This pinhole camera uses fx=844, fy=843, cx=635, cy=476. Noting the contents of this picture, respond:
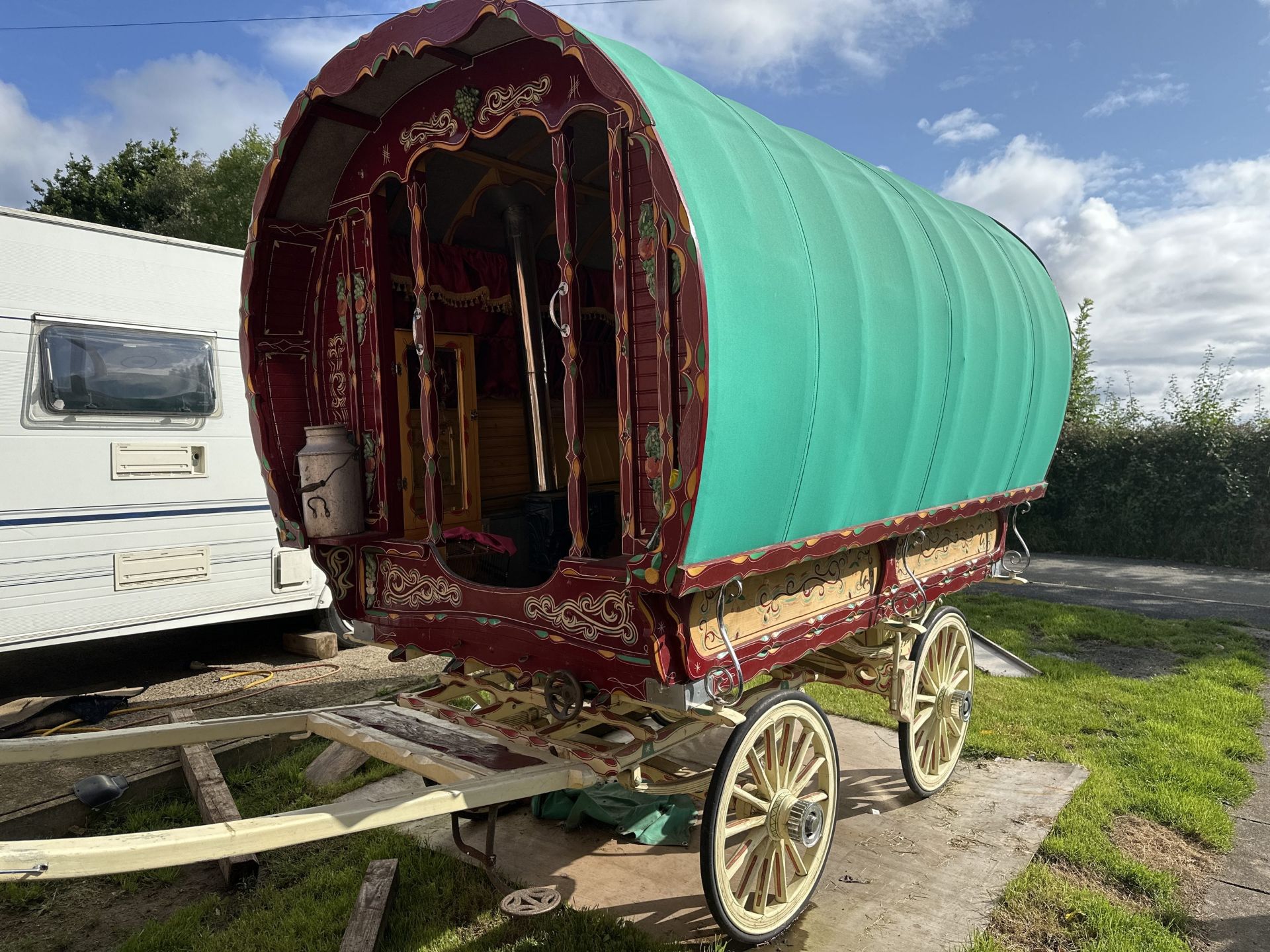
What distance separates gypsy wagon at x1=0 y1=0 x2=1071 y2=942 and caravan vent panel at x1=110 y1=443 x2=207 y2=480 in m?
2.65

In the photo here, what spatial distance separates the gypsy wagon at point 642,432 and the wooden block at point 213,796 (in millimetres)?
854

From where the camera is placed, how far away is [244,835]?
7.04ft

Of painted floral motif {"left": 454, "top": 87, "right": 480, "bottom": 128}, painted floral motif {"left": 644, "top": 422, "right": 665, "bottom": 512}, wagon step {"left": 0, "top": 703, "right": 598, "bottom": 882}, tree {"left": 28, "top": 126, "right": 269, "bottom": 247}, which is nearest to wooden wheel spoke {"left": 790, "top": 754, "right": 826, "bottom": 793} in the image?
wagon step {"left": 0, "top": 703, "right": 598, "bottom": 882}

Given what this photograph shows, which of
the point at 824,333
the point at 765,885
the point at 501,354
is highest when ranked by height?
the point at 501,354

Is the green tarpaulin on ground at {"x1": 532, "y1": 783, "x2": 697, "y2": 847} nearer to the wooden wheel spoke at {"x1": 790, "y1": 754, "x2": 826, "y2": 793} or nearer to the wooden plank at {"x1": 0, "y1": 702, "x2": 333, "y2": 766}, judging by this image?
the wooden wheel spoke at {"x1": 790, "y1": 754, "x2": 826, "y2": 793}

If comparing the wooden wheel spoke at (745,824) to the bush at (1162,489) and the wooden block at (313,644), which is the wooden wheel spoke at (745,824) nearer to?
the wooden block at (313,644)

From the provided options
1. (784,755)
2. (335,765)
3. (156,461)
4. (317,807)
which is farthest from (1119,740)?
(156,461)

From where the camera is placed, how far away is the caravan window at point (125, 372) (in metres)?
5.92

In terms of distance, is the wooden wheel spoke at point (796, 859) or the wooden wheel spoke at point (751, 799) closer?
the wooden wheel spoke at point (751, 799)

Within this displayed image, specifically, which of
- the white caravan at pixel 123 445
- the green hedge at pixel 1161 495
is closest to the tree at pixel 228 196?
the white caravan at pixel 123 445

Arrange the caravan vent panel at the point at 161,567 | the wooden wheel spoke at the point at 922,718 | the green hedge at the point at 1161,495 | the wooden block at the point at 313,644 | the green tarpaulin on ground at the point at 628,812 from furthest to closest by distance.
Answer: the green hedge at the point at 1161,495, the wooden block at the point at 313,644, the caravan vent panel at the point at 161,567, the wooden wheel spoke at the point at 922,718, the green tarpaulin on ground at the point at 628,812

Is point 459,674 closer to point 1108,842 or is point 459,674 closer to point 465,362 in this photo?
point 465,362

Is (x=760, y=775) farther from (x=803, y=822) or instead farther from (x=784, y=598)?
(x=784, y=598)

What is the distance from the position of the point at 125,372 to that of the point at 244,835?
523 centimetres
